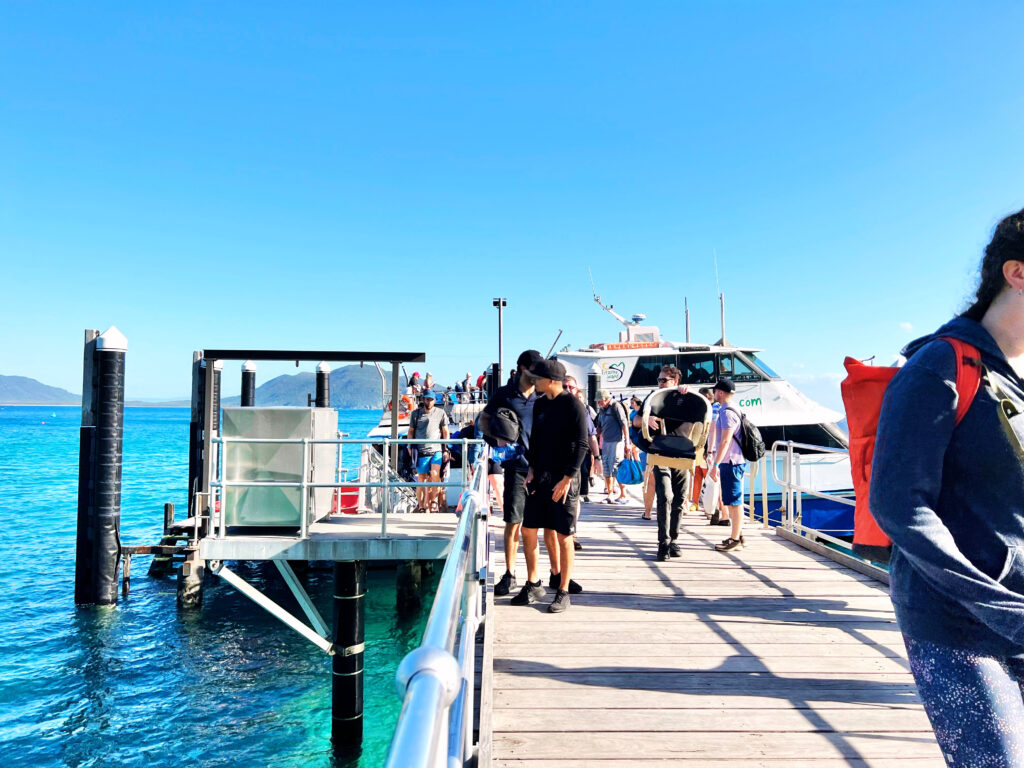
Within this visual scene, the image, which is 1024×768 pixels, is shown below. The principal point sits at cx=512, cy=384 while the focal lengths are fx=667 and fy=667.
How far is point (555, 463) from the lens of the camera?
186 inches

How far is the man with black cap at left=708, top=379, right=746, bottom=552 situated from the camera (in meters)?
6.84

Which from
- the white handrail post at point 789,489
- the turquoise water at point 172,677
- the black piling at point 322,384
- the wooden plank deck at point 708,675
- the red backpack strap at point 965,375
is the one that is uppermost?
the black piling at point 322,384

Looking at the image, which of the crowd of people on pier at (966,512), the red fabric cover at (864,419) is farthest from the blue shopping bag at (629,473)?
the crowd of people on pier at (966,512)

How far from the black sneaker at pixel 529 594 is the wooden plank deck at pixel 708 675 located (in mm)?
109

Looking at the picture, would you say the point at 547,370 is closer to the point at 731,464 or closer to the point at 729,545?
the point at 731,464

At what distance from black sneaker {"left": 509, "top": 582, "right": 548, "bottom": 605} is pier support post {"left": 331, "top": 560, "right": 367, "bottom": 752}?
2925 millimetres

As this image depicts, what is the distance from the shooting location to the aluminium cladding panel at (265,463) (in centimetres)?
723

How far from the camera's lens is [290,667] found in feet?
32.4

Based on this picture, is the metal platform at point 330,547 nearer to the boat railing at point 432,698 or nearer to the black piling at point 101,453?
the black piling at point 101,453

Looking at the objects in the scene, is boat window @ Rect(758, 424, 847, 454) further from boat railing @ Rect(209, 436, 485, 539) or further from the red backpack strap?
the red backpack strap

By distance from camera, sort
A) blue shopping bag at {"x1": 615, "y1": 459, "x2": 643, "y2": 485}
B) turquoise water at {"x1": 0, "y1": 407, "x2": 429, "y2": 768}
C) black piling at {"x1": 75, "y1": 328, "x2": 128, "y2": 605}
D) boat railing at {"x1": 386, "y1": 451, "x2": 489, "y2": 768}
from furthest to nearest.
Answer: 1. black piling at {"x1": 75, "y1": 328, "x2": 128, "y2": 605}
2. blue shopping bag at {"x1": 615, "y1": 459, "x2": 643, "y2": 485}
3. turquoise water at {"x1": 0, "y1": 407, "x2": 429, "y2": 768}
4. boat railing at {"x1": 386, "y1": 451, "x2": 489, "y2": 768}

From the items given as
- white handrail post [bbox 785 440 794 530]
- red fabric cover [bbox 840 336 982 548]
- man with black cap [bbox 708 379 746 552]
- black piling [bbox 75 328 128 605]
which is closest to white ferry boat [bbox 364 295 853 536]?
black piling [bbox 75 328 128 605]

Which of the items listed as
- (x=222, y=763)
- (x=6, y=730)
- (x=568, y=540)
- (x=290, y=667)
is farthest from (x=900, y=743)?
(x=6, y=730)

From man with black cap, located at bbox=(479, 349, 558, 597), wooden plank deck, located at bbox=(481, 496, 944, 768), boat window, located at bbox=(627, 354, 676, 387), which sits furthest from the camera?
boat window, located at bbox=(627, 354, 676, 387)
